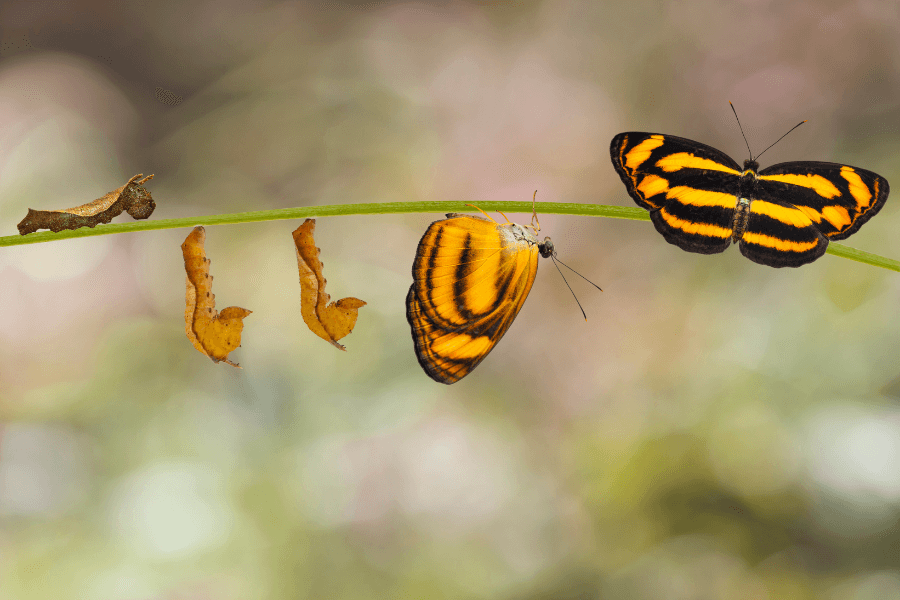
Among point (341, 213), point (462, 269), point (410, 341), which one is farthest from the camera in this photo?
point (410, 341)

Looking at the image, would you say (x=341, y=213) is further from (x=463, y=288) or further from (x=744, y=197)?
(x=744, y=197)

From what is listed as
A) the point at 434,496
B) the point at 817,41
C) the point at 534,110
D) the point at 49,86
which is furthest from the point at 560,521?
the point at 49,86

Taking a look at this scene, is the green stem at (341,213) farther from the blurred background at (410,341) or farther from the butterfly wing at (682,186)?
the blurred background at (410,341)

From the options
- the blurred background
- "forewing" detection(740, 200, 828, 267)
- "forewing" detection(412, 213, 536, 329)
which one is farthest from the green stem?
the blurred background

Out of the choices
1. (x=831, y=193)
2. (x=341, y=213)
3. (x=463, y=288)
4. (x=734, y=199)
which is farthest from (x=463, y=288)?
(x=831, y=193)

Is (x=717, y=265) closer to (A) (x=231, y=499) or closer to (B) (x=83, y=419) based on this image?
(A) (x=231, y=499)

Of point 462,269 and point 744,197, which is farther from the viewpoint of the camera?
point 462,269

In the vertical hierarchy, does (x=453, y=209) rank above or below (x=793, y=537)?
above
